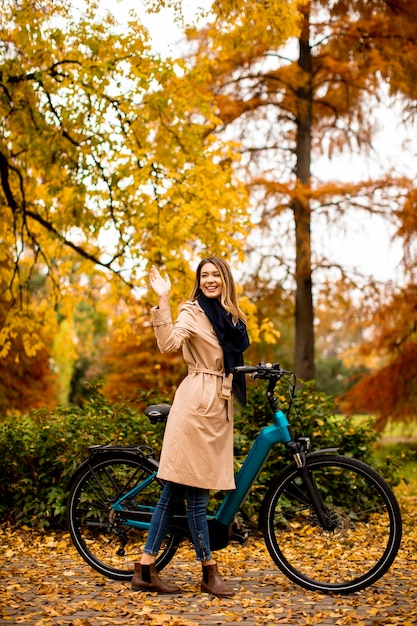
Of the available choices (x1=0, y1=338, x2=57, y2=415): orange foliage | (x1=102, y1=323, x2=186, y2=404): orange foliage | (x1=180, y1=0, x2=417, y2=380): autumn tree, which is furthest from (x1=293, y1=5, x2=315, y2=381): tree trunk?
(x1=0, y1=338, x2=57, y2=415): orange foliage

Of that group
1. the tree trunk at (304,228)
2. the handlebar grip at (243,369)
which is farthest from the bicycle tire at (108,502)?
the tree trunk at (304,228)

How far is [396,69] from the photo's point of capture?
11570mm

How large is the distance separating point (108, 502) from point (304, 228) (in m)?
8.79

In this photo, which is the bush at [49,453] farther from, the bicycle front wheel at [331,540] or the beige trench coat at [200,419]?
the beige trench coat at [200,419]

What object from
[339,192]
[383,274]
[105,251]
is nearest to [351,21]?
[339,192]

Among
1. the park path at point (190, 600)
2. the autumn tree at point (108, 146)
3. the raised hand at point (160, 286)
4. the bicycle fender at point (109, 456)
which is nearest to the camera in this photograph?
the park path at point (190, 600)

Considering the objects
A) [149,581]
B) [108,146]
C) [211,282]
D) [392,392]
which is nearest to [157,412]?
[211,282]

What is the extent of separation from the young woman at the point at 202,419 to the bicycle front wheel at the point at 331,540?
0.31m

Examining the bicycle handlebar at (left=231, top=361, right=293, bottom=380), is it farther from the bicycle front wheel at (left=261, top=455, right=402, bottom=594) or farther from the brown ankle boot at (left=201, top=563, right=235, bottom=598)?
the brown ankle boot at (left=201, top=563, right=235, bottom=598)

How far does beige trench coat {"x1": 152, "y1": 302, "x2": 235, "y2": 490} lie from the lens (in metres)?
3.72

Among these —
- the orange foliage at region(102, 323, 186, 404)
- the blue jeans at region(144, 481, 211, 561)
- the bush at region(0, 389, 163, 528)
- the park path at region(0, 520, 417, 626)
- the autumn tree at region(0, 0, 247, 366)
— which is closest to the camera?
the park path at region(0, 520, 417, 626)

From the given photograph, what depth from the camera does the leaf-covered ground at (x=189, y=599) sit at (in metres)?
3.35

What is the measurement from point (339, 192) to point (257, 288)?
2.15 m

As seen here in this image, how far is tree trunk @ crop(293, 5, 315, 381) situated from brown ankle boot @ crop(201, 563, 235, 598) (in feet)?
28.4
